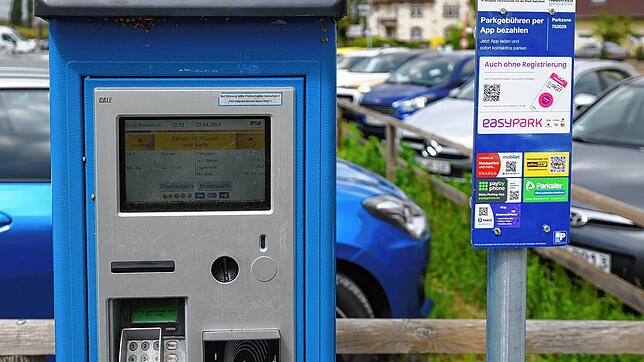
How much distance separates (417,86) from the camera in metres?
14.8

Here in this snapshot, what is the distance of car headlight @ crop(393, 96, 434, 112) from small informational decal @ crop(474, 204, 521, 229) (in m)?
11.4

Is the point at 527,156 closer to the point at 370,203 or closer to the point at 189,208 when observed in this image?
the point at 189,208

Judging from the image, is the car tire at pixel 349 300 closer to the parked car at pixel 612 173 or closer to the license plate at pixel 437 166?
the parked car at pixel 612 173

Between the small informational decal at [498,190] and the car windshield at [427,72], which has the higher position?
the car windshield at [427,72]

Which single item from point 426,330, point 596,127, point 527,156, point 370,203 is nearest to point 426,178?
point 596,127

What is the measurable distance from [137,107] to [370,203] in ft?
8.15

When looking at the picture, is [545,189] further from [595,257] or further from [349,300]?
[595,257]

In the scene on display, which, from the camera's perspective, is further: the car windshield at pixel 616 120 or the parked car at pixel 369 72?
the parked car at pixel 369 72

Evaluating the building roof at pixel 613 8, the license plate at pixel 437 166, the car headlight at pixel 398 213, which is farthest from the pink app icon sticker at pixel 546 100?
the building roof at pixel 613 8

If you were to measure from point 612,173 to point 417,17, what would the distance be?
3014 inches

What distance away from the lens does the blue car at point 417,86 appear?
1388cm

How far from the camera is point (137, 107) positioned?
7.75ft

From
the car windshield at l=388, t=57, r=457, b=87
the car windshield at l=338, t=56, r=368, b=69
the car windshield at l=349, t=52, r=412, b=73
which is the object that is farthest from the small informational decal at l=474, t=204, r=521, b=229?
the car windshield at l=338, t=56, r=368, b=69

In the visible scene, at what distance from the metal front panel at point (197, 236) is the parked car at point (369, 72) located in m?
15.0
